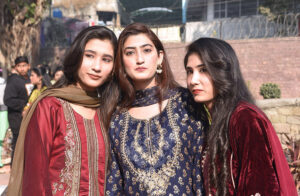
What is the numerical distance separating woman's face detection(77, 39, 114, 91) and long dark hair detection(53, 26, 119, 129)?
34 mm

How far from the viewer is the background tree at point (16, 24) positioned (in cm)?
744

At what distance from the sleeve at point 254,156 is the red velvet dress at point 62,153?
3.35 feet

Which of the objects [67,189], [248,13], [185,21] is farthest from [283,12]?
[67,189]

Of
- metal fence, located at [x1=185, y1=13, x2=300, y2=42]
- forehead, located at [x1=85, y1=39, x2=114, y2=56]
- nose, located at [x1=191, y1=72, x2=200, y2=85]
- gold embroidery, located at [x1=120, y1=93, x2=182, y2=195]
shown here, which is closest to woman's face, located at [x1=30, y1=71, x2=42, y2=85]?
forehead, located at [x1=85, y1=39, x2=114, y2=56]

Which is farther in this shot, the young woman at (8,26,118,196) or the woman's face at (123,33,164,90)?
the woman's face at (123,33,164,90)

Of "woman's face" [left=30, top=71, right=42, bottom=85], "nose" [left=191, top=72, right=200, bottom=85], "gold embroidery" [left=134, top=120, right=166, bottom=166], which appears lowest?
"gold embroidery" [left=134, top=120, right=166, bottom=166]

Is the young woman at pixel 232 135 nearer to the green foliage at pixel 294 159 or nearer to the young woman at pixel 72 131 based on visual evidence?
the young woman at pixel 72 131

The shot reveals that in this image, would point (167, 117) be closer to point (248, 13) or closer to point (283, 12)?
point (283, 12)

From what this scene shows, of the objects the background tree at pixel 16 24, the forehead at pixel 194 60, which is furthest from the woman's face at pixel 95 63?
the background tree at pixel 16 24

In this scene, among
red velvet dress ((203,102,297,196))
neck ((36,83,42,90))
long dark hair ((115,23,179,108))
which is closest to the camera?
red velvet dress ((203,102,297,196))

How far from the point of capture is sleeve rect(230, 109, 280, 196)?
61.4 inches

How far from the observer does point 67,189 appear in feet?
6.46

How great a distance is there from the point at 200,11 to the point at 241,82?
13364 mm

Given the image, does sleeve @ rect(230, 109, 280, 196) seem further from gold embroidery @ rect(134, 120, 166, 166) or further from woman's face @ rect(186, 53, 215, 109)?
gold embroidery @ rect(134, 120, 166, 166)
